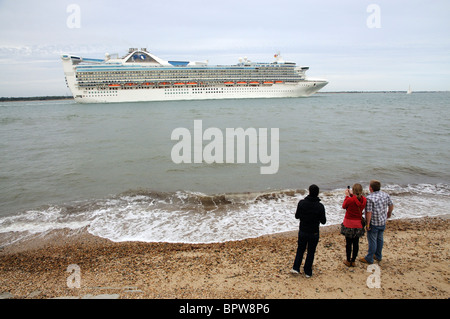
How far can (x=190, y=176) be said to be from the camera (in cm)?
1095

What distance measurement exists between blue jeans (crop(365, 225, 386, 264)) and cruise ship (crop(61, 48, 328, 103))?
7385 centimetres

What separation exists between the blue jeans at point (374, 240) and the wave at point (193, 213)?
2.19m

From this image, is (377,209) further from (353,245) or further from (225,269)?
(225,269)

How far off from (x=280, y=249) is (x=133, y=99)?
76488 mm

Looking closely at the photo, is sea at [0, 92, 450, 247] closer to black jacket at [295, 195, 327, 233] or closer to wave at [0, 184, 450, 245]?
wave at [0, 184, 450, 245]

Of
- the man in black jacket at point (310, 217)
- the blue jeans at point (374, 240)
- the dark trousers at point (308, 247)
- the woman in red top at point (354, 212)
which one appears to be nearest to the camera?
the man in black jacket at point (310, 217)

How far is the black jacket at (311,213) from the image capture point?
375cm

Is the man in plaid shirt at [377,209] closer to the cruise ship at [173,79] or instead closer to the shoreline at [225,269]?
the shoreline at [225,269]

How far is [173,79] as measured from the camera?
74.7 metres

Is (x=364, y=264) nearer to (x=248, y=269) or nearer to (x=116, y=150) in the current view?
(x=248, y=269)

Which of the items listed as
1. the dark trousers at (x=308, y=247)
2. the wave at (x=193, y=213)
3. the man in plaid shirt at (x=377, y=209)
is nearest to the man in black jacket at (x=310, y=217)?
the dark trousers at (x=308, y=247)

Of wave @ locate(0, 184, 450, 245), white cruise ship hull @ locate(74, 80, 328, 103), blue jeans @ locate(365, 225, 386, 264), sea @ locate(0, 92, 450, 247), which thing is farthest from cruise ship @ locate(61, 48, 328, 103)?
blue jeans @ locate(365, 225, 386, 264)

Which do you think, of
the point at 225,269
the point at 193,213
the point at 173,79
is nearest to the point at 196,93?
the point at 173,79

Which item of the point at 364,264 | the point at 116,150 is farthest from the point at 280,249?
the point at 116,150
